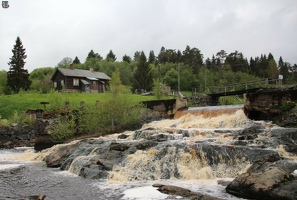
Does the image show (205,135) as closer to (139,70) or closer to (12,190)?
(12,190)

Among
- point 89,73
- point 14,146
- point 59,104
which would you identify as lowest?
point 14,146

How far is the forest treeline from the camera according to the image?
82812mm

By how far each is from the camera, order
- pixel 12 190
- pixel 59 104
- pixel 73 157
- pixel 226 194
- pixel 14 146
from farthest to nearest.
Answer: pixel 59 104 → pixel 14 146 → pixel 73 157 → pixel 12 190 → pixel 226 194

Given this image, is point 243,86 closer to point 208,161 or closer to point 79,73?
point 79,73

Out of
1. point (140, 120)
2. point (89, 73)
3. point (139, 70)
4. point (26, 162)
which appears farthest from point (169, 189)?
point (139, 70)

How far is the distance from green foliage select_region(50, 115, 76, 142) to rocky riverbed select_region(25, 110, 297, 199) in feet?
34.7

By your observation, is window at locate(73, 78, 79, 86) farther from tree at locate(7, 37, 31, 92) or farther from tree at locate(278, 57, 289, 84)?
tree at locate(278, 57, 289, 84)

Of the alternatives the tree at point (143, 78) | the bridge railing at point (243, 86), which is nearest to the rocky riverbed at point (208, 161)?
the bridge railing at point (243, 86)

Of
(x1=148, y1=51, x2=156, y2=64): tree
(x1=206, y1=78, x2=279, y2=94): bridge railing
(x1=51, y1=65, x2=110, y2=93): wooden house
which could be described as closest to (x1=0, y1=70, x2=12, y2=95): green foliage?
(x1=51, y1=65, x2=110, y2=93): wooden house

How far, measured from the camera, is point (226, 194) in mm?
11953

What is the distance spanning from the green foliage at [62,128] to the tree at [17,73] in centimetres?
3906

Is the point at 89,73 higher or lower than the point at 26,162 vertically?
higher

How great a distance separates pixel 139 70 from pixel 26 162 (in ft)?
206

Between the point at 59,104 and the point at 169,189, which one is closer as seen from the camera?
the point at 169,189
